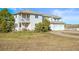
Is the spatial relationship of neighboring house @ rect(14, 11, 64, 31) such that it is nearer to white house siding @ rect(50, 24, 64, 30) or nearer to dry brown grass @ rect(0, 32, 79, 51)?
white house siding @ rect(50, 24, 64, 30)

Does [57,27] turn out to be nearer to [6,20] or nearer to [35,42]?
[35,42]

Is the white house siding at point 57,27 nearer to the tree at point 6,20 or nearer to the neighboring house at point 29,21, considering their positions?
the neighboring house at point 29,21

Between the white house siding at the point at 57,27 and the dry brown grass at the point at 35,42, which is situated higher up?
the white house siding at the point at 57,27

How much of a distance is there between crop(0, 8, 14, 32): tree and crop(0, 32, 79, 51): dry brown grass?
121 mm

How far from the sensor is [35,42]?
546 centimetres

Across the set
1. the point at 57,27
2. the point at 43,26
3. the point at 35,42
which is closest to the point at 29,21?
the point at 43,26

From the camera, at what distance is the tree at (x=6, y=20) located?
5.49m

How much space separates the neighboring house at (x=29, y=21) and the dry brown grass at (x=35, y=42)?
14 cm

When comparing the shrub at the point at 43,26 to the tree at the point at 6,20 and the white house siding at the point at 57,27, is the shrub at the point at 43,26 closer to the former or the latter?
the white house siding at the point at 57,27

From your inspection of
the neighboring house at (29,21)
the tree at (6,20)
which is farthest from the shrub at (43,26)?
the tree at (6,20)

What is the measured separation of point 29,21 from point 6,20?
18.3 inches

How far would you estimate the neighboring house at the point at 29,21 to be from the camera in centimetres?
550
